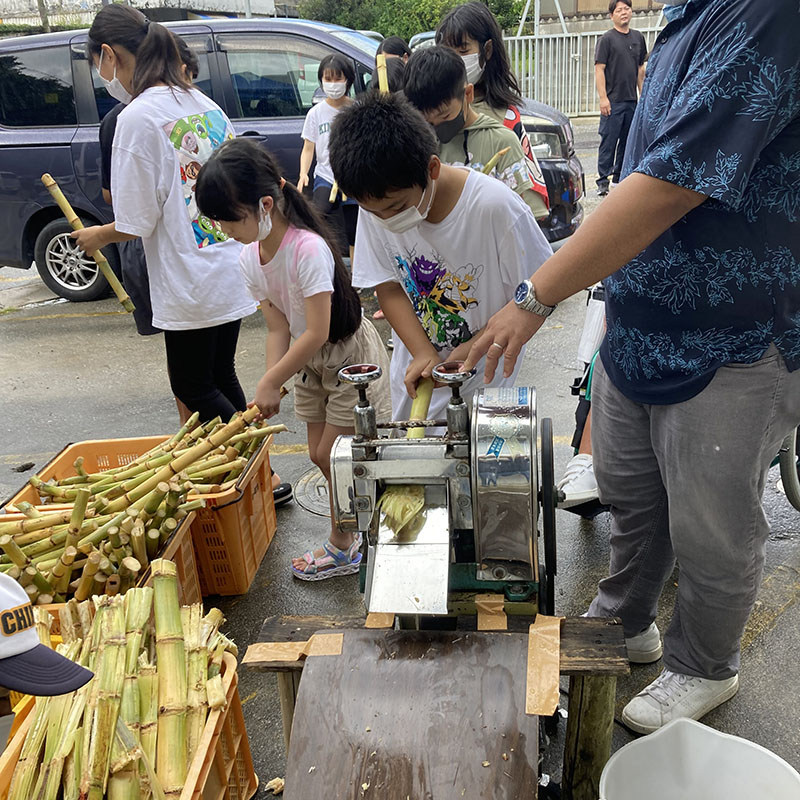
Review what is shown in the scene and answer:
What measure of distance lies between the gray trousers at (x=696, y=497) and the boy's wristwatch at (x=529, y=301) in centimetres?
44

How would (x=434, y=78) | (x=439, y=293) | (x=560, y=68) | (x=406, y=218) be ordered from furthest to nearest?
(x=560, y=68), (x=434, y=78), (x=439, y=293), (x=406, y=218)

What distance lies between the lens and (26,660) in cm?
166

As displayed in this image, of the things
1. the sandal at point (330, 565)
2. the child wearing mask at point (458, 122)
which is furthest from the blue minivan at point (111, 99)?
the sandal at point (330, 565)

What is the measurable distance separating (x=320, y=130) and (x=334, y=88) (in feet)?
1.08

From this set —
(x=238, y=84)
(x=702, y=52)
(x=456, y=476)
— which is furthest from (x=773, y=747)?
(x=238, y=84)

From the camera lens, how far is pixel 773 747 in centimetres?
224

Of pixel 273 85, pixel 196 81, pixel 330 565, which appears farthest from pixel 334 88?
pixel 330 565

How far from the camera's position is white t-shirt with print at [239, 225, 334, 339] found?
9.23 ft

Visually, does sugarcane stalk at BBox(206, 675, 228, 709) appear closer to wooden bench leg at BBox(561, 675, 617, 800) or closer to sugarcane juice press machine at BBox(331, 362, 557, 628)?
sugarcane juice press machine at BBox(331, 362, 557, 628)

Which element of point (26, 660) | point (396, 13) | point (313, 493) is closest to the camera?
point (26, 660)

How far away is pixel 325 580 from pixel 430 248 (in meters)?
1.49

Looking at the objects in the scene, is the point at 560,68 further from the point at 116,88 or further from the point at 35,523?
the point at 35,523

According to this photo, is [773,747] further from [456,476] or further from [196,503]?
[196,503]

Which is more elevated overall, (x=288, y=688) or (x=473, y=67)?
(x=473, y=67)
